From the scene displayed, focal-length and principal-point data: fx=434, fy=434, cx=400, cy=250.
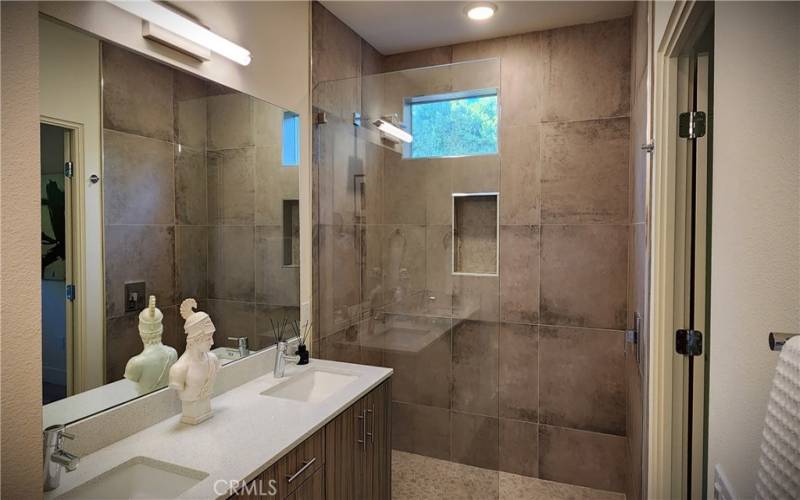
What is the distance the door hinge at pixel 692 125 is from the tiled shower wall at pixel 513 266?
0.81 meters

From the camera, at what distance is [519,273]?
8.97 ft

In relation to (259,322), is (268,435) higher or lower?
lower

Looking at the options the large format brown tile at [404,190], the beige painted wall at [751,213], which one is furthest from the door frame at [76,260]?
the beige painted wall at [751,213]

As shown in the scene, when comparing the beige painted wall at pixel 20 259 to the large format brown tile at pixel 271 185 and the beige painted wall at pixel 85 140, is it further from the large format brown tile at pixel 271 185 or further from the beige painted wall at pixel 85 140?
the large format brown tile at pixel 271 185

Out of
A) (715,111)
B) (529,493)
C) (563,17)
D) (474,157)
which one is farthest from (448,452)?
(563,17)

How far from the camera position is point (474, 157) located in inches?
84.4

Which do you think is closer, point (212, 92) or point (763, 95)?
point (763, 95)

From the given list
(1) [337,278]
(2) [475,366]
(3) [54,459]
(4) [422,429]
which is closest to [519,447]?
(4) [422,429]

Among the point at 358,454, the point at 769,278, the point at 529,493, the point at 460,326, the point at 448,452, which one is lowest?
the point at 529,493

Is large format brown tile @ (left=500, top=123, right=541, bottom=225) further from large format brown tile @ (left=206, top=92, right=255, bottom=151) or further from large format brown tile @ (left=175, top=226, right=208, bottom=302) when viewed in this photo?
large format brown tile @ (left=175, top=226, right=208, bottom=302)

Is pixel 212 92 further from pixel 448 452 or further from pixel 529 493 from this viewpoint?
pixel 529 493

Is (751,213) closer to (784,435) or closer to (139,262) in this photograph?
(784,435)

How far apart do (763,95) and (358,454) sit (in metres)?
1.78

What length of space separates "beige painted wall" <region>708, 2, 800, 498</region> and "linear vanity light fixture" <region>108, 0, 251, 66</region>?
1.69 meters
